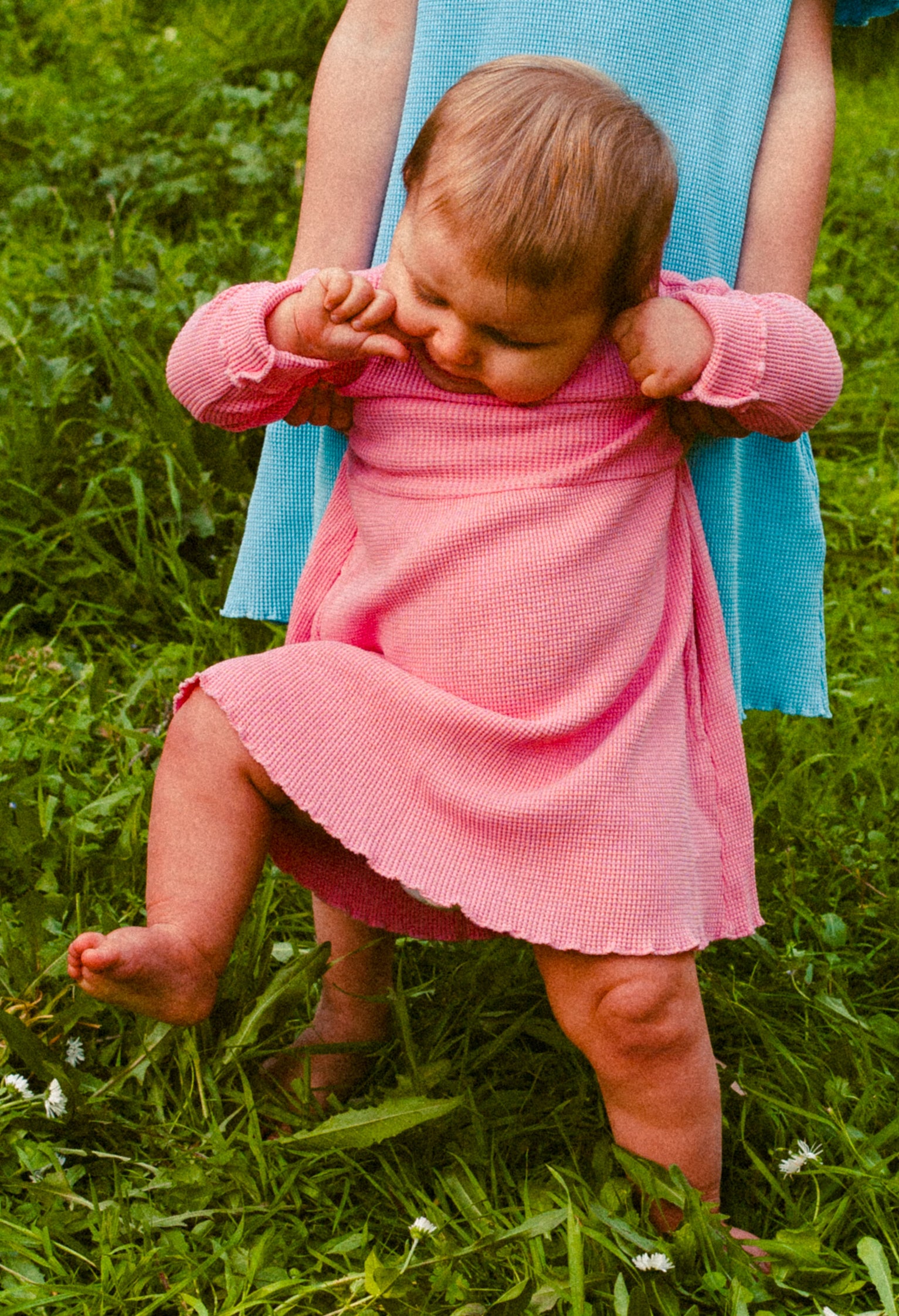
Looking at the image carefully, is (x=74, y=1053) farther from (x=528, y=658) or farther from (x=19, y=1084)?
(x=528, y=658)

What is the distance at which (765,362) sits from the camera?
1718mm

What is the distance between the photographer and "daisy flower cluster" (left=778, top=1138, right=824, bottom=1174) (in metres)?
1.89

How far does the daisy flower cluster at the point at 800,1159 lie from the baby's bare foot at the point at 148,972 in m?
0.75

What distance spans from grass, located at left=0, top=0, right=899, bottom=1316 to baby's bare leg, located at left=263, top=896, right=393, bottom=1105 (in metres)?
0.04

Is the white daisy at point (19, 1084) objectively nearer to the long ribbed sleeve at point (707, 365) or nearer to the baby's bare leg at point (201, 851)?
the baby's bare leg at point (201, 851)

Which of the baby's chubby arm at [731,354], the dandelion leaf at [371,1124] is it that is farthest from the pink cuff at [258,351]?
the dandelion leaf at [371,1124]

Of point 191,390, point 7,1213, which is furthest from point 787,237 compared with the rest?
point 7,1213

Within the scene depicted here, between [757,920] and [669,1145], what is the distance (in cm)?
28

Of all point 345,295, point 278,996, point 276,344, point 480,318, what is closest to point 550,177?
point 480,318

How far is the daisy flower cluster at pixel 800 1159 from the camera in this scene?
189 cm

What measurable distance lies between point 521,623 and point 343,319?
40cm

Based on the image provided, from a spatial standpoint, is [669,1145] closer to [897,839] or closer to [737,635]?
[737,635]

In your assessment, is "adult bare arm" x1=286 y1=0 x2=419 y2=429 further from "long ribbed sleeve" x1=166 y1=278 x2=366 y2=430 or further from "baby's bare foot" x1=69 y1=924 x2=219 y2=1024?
"baby's bare foot" x1=69 y1=924 x2=219 y2=1024

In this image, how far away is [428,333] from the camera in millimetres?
1720
